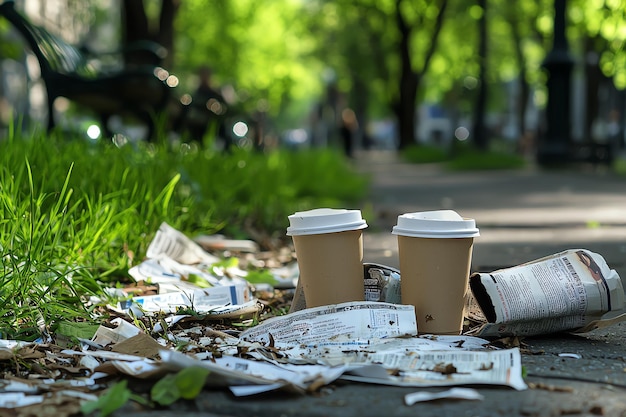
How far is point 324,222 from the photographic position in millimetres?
3057

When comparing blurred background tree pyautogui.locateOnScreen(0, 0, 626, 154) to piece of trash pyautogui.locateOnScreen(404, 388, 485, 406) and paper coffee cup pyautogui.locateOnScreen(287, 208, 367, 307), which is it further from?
piece of trash pyautogui.locateOnScreen(404, 388, 485, 406)

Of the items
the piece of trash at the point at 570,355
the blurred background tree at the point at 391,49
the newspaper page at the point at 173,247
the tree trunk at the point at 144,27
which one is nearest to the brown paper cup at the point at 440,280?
the piece of trash at the point at 570,355

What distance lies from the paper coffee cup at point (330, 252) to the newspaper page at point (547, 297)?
1.29 feet

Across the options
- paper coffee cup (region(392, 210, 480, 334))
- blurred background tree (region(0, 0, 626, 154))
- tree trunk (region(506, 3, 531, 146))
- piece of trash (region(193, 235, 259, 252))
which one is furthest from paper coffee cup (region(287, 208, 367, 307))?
tree trunk (region(506, 3, 531, 146))

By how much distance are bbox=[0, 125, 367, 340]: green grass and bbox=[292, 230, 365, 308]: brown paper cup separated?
0.74 metres

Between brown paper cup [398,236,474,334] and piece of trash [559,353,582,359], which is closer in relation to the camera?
piece of trash [559,353,582,359]

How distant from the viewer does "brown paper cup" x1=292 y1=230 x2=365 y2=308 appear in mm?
3090

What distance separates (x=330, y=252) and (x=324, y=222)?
0.10m

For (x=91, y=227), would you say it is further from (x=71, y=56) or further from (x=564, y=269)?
(x=71, y=56)

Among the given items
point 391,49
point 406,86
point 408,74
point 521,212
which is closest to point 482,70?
point 408,74

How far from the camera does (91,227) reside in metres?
3.73

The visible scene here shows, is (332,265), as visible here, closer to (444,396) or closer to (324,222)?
(324,222)

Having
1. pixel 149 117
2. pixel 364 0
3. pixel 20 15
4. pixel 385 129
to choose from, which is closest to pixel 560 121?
pixel 149 117

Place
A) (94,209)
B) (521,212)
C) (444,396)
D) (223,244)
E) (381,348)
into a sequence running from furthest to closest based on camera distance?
(521,212)
(223,244)
(94,209)
(381,348)
(444,396)
